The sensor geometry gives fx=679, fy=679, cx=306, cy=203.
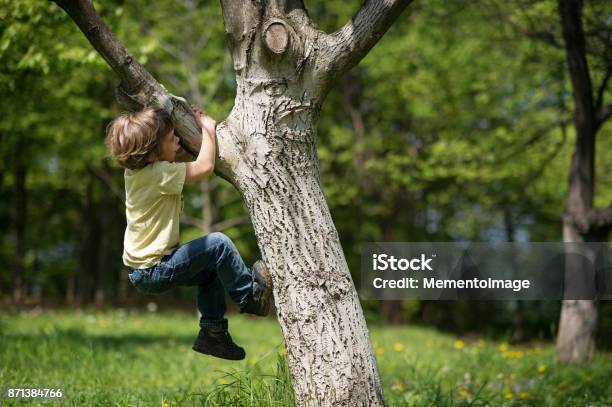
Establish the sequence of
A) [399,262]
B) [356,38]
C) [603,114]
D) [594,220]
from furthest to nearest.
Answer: [603,114], [594,220], [399,262], [356,38]

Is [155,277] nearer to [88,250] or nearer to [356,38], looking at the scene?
[356,38]

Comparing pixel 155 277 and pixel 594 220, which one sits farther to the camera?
pixel 594 220

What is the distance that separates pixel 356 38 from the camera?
359 cm

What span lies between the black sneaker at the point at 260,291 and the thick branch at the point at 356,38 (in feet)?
3.53

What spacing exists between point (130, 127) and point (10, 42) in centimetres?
380

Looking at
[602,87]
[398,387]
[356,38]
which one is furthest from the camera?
[602,87]

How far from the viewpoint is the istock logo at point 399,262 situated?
5820mm

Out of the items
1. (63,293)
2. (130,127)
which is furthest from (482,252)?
(63,293)

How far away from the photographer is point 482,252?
7.34 meters

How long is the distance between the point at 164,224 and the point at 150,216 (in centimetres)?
9

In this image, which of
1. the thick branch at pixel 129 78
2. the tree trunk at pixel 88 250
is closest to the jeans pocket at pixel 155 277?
the thick branch at pixel 129 78

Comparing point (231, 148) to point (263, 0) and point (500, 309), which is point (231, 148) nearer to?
point (263, 0)

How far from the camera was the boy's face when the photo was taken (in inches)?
143

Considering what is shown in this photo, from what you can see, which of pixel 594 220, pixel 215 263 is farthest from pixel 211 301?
pixel 594 220
